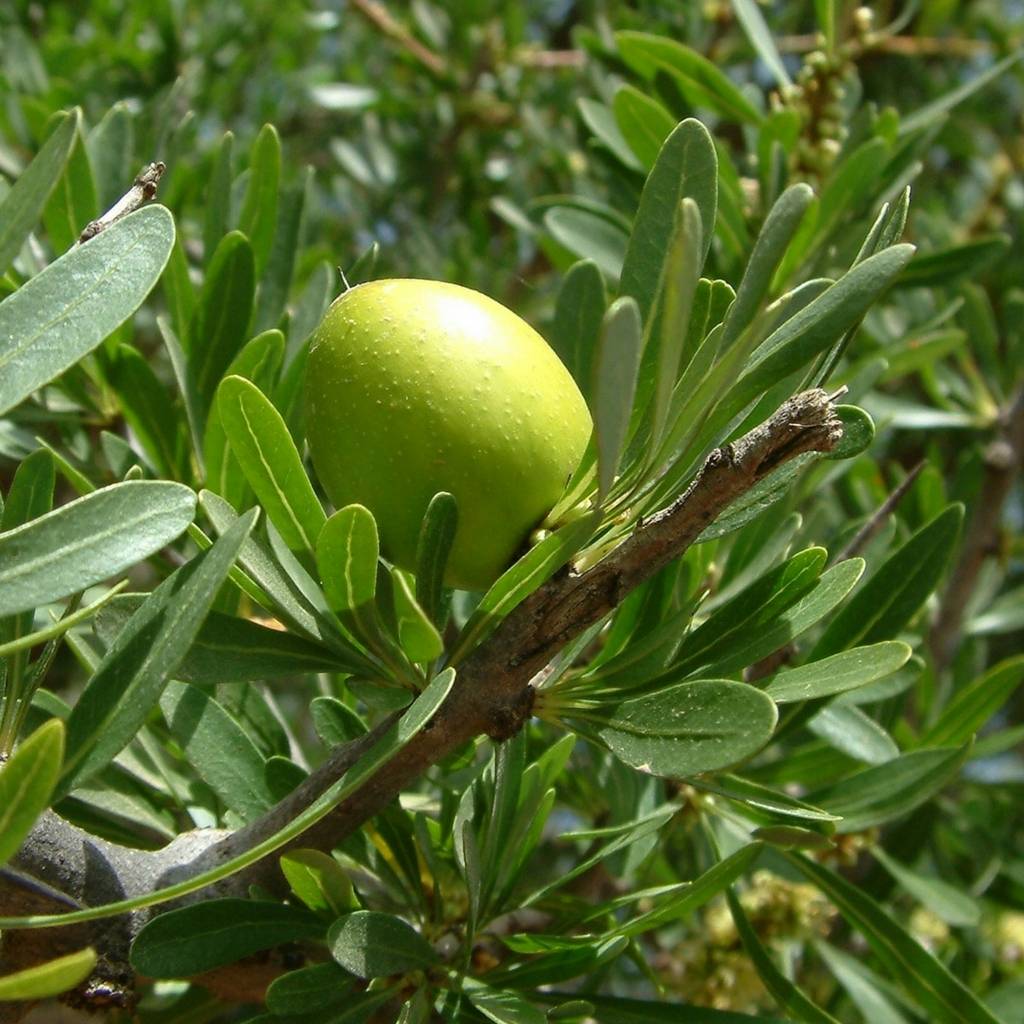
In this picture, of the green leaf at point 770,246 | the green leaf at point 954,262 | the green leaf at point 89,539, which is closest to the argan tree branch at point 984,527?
the green leaf at point 954,262

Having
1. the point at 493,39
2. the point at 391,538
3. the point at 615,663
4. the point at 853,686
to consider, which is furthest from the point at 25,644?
the point at 493,39

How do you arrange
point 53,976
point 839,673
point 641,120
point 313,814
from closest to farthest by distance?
point 53,976 → point 313,814 → point 839,673 → point 641,120

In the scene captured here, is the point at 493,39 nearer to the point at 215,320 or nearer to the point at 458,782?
the point at 215,320

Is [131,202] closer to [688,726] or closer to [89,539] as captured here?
[89,539]

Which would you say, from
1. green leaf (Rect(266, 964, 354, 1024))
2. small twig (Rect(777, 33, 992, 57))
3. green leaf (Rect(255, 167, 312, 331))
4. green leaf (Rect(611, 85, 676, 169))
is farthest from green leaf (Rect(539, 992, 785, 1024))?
small twig (Rect(777, 33, 992, 57))

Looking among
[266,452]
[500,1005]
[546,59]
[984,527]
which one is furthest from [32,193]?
[546,59]

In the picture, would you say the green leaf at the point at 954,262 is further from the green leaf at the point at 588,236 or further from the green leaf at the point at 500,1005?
the green leaf at the point at 500,1005
